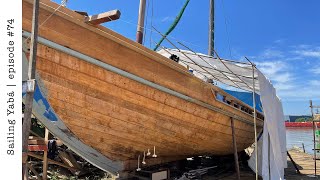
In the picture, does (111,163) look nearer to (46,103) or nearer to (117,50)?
(46,103)

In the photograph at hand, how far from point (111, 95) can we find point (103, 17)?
1286 millimetres

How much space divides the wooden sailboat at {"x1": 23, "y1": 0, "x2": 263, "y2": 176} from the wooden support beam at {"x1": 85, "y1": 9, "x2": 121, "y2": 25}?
115 millimetres

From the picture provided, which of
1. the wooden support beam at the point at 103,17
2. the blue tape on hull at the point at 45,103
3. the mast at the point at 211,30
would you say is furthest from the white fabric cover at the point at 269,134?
the mast at the point at 211,30

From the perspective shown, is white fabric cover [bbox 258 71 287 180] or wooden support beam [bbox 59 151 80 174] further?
wooden support beam [bbox 59 151 80 174]

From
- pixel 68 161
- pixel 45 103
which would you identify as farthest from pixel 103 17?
pixel 68 161

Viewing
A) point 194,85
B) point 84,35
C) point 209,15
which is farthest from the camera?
point 209,15

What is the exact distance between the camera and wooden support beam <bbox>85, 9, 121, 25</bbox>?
12.0 ft

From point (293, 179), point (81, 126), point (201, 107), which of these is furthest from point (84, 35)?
point (293, 179)

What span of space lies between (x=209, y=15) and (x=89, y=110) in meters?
12.2

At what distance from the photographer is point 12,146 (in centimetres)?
256

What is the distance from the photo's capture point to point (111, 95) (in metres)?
4.56

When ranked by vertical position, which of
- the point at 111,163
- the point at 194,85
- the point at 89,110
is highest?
the point at 194,85

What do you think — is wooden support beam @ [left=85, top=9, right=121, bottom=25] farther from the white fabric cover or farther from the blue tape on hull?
the white fabric cover

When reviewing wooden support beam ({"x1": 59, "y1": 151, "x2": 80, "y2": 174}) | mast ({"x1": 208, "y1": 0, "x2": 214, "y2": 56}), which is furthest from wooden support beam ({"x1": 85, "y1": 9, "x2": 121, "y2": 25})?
mast ({"x1": 208, "y1": 0, "x2": 214, "y2": 56})
